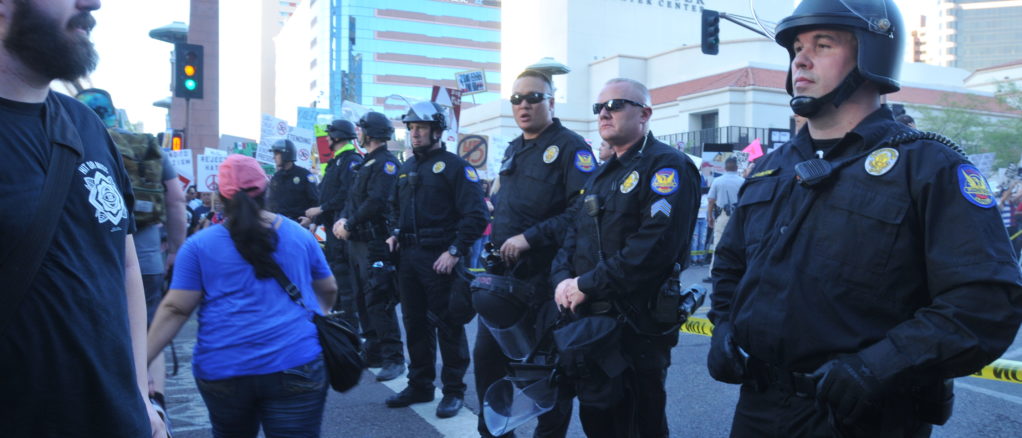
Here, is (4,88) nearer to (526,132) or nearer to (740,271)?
(740,271)

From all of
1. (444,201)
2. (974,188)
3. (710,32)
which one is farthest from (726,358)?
(710,32)

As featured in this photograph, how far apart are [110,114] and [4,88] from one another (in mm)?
3590

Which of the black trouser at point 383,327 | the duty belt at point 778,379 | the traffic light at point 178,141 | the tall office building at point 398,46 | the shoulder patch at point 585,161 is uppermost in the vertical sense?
the tall office building at point 398,46

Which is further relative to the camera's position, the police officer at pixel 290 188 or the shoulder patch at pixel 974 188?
the police officer at pixel 290 188

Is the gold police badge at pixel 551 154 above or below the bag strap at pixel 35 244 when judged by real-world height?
above

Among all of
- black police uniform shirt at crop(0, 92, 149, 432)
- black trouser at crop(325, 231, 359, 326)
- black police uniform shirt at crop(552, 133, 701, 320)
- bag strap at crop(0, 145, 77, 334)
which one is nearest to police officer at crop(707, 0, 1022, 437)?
black police uniform shirt at crop(552, 133, 701, 320)

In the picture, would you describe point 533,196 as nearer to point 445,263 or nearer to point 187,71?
point 445,263

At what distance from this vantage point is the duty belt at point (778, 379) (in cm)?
223

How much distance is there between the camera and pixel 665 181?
3.66 metres

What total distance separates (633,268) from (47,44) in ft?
7.89

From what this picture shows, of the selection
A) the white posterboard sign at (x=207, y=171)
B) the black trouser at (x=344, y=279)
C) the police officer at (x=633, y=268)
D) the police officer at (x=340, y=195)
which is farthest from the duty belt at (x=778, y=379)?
the white posterboard sign at (x=207, y=171)

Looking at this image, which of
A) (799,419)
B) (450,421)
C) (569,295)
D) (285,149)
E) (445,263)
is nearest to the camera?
(799,419)

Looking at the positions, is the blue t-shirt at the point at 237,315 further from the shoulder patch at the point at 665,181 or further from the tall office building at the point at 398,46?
the tall office building at the point at 398,46

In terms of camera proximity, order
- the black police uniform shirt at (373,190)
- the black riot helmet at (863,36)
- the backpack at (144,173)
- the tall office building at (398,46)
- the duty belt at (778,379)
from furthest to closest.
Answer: the tall office building at (398,46) < the black police uniform shirt at (373,190) < the backpack at (144,173) < the black riot helmet at (863,36) < the duty belt at (778,379)
